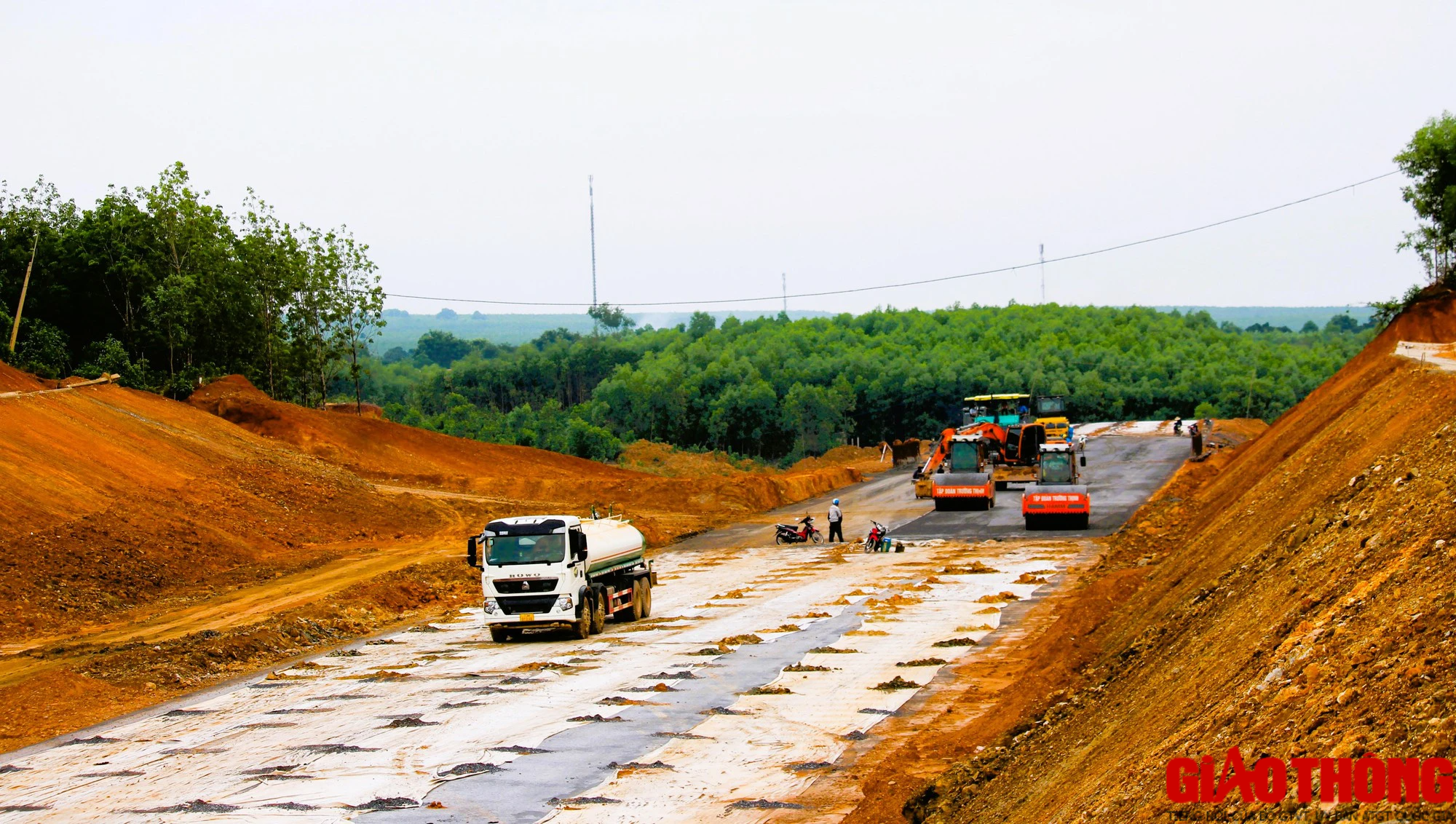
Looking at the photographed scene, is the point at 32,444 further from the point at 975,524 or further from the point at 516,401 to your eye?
the point at 516,401

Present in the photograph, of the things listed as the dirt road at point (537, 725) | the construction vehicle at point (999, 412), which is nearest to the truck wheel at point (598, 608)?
the dirt road at point (537, 725)

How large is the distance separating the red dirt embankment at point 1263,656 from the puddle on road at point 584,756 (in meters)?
3.71

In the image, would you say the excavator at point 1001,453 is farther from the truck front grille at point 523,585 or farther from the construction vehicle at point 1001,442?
the truck front grille at point 523,585

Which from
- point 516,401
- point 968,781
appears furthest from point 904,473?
point 516,401

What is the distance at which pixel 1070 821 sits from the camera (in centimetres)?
973

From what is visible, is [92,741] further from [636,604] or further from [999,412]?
[999,412]

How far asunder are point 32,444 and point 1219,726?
139 ft

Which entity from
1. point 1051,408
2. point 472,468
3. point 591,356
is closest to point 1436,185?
point 1051,408

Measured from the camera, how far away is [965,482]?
52250 millimetres

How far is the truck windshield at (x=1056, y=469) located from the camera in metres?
48.1

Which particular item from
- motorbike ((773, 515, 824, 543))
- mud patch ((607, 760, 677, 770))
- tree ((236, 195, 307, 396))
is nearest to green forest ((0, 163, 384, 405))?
tree ((236, 195, 307, 396))

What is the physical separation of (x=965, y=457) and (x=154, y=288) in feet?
142

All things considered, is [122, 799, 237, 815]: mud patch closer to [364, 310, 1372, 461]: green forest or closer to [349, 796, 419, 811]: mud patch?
[349, 796, 419, 811]: mud patch
